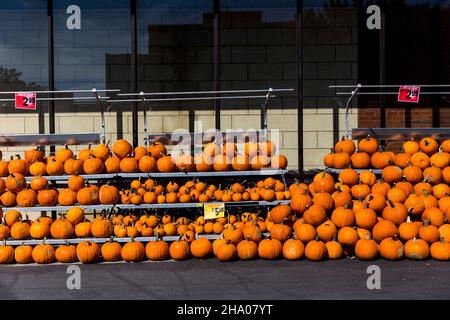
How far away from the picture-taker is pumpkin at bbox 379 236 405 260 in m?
6.87

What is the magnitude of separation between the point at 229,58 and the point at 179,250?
13.0ft

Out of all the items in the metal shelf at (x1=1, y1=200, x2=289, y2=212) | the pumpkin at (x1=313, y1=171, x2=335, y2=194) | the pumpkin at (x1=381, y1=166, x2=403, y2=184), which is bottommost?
the metal shelf at (x1=1, y1=200, x2=289, y2=212)

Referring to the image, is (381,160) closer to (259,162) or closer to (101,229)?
(259,162)

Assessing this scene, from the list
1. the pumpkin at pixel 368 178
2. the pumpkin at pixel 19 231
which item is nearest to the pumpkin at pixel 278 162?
the pumpkin at pixel 368 178

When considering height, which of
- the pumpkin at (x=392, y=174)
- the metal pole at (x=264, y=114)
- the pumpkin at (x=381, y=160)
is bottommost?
the pumpkin at (x=392, y=174)

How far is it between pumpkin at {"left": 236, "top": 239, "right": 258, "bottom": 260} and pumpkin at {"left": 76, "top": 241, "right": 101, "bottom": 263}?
6.12 ft

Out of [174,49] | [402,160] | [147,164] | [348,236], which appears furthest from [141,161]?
[402,160]

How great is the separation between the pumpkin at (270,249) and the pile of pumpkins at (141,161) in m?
1.38

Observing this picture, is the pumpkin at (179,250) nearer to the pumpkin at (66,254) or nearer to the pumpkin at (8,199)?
the pumpkin at (66,254)

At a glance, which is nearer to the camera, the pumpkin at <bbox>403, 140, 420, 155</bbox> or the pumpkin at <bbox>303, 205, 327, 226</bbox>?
the pumpkin at <bbox>303, 205, 327, 226</bbox>

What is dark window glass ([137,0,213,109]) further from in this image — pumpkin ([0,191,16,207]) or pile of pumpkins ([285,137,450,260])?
pumpkin ([0,191,16,207])

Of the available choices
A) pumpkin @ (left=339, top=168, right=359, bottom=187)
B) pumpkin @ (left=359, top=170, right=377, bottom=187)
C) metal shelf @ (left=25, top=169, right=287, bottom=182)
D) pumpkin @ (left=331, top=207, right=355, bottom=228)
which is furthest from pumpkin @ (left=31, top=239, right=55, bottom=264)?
pumpkin @ (left=359, top=170, right=377, bottom=187)

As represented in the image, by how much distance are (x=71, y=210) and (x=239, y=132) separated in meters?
2.97

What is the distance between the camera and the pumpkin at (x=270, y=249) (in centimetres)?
704
